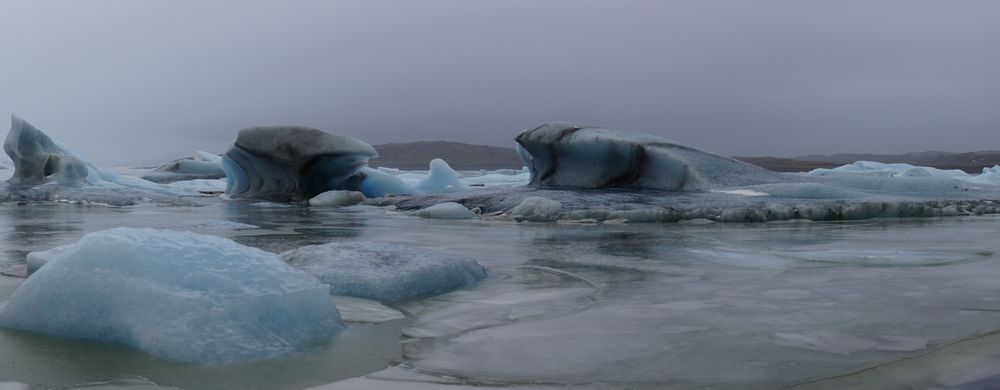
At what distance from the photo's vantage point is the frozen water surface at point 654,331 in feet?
5.37

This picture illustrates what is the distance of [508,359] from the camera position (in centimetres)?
178

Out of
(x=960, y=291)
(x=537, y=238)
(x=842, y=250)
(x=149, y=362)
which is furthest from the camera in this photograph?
(x=537, y=238)

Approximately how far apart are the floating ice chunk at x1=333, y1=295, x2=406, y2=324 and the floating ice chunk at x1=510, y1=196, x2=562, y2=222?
4.52 meters

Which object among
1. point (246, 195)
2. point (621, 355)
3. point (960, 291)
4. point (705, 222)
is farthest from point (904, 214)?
point (246, 195)

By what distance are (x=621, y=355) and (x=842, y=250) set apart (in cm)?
270

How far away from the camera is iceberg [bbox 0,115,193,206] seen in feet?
36.3

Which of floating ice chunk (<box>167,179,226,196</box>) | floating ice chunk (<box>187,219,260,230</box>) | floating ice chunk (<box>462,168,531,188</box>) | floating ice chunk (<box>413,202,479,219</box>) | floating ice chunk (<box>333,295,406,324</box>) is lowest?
floating ice chunk (<box>333,295,406,324</box>)

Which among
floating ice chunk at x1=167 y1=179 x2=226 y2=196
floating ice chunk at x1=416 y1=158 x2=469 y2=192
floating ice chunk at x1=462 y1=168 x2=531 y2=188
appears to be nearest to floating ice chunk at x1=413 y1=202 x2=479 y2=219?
floating ice chunk at x1=416 y1=158 x2=469 y2=192

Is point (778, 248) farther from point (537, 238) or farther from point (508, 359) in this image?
point (508, 359)

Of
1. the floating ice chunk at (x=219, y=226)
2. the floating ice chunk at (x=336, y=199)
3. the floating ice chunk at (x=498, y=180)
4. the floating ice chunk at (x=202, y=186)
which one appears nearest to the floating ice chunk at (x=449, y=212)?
the floating ice chunk at (x=219, y=226)

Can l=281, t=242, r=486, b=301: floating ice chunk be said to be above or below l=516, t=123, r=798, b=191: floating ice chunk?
below

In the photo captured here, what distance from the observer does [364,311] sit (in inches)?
94.6

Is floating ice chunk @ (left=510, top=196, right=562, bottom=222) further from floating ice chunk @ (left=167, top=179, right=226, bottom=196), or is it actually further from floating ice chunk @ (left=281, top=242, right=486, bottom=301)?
floating ice chunk @ (left=167, top=179, right=226, bottom=196)

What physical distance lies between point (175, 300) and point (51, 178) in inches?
473
